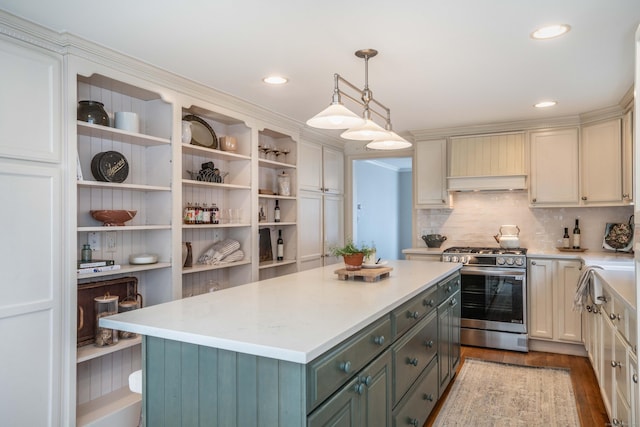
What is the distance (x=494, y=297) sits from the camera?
4.34 metres

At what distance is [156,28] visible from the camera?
2318 millimetres

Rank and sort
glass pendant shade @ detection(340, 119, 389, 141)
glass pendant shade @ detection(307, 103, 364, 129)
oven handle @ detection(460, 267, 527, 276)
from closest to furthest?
glass pendant shade @ detection(307, 103, 364, 129) → glass pendant shade @ detection(340, 119, 389, 141) → oven handle @ detection(460, 267, 527, 276)

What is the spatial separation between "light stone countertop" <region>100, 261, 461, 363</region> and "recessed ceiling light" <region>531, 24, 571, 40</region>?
4.99 feet

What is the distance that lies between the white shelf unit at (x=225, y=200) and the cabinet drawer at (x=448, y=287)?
1.72 metres

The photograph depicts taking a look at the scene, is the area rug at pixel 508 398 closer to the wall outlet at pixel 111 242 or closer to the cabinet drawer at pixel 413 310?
the cabinet drawer at pixel 413 310

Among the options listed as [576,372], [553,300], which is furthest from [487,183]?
[576,372]

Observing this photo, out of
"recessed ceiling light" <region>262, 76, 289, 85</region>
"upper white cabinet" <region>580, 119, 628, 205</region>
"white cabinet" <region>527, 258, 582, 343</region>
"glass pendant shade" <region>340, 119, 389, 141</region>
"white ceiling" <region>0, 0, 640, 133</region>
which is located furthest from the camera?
"white cabinet" <region>527, 258, 582, 343</region>

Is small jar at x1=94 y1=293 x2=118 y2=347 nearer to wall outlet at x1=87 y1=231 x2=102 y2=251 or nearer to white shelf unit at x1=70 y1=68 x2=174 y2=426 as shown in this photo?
white shelf unit at x1=70 y1=68 x2=174 y2=426

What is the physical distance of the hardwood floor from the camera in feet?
9.51

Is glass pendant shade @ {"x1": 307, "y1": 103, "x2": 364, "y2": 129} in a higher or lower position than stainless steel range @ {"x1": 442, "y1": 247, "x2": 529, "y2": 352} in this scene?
higher

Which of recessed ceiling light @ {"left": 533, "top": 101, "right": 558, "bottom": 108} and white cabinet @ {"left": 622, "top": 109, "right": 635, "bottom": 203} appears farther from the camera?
recessed ceiling light @ {"left": 533, "top": 101, "right": 558, "bottom": 108}

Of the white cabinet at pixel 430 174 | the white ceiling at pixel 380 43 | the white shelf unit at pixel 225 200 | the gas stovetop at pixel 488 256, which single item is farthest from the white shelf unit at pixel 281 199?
the gas stovetop at pixel 488 256

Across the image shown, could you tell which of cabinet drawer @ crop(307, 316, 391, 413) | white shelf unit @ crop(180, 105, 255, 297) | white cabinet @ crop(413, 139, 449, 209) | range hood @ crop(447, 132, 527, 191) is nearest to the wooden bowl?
white shelf unit @ crop(180, 105, 255, 297)

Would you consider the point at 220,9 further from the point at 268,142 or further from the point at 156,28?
the point at 268,142
